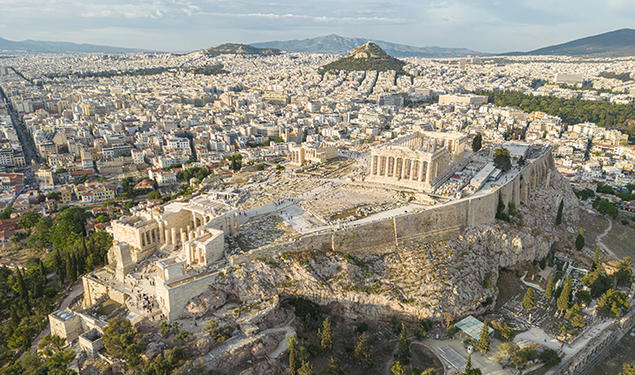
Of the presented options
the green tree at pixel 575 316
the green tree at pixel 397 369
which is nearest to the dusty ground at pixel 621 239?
the green tree at pixel 575 316

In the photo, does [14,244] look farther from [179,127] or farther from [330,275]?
[179,127]

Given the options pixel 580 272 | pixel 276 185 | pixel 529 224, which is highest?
pixel 276 185

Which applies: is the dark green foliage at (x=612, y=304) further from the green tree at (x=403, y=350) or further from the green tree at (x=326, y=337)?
the green tree at (x=326, y=337)

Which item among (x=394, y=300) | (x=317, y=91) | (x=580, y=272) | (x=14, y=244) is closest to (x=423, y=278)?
(x=394, y=300)

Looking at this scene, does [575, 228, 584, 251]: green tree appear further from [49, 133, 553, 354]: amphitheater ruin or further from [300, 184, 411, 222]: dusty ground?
[300, 184, 411, 222]: dusty ground

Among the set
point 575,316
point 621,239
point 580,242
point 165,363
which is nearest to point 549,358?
point 575,316

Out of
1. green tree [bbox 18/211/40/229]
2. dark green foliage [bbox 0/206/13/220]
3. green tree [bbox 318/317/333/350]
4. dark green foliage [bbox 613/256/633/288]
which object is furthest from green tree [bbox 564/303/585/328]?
dark green foliage [bbox 0/206/13/220]
